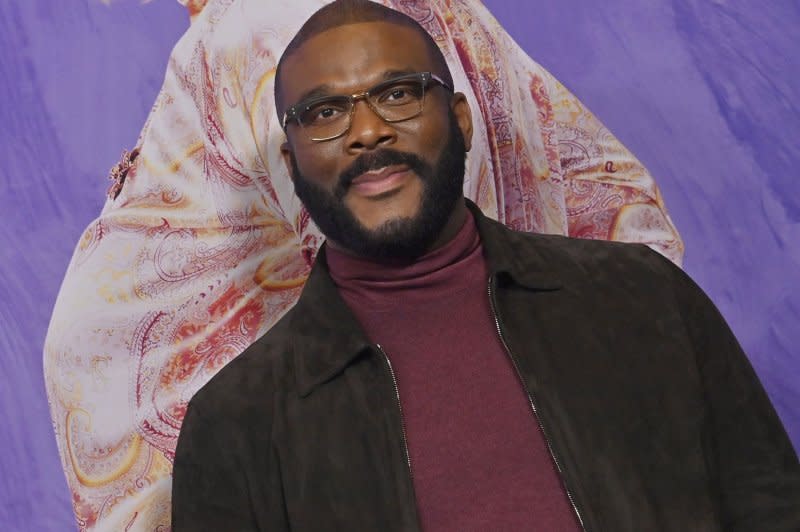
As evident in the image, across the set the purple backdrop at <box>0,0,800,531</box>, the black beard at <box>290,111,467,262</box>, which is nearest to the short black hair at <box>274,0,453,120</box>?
the black beard at <box>290,111,467,262</box>

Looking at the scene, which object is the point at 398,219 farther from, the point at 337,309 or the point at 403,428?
the point at 403,428

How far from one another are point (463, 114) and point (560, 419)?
18.0 inches

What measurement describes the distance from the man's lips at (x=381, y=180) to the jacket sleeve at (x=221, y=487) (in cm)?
34

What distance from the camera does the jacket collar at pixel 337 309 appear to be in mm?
1426

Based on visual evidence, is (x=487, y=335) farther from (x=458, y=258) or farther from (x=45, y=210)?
(x=45, y=210)

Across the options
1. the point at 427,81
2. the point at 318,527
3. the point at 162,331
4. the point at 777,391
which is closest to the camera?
the point at 318,527

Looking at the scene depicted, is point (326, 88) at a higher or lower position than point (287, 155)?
higher

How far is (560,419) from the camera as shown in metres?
1.38

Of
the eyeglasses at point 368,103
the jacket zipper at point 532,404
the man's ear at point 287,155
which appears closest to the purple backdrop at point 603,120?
the man's ear at point 287,155

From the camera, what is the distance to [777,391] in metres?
1.87

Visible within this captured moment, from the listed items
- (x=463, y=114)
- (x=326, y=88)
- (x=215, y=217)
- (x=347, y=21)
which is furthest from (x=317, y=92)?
(x=215, y=217)

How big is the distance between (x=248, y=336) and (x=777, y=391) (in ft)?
2.80

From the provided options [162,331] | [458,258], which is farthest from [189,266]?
[458,258]

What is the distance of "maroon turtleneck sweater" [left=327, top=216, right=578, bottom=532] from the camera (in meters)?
1.35
